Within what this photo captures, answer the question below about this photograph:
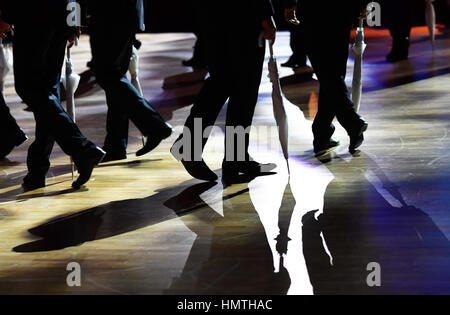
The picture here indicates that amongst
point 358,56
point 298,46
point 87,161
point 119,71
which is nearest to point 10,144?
point 119,71

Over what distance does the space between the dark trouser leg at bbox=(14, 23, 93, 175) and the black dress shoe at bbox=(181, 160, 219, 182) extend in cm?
50

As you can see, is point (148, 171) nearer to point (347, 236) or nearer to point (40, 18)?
point (40, 18)

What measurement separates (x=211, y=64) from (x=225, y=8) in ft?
0.98

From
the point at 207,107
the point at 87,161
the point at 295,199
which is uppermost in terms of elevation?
the point at 207,107

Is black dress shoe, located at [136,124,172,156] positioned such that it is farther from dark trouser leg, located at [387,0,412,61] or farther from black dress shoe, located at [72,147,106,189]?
dark trouser leg, located at [387,0,412,61]

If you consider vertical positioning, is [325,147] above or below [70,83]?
below

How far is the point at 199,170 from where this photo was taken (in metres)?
4.60

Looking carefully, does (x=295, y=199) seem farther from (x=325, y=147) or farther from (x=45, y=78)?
(x=45, y=78)

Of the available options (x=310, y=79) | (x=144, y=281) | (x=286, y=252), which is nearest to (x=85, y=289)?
(x=144, y=281)

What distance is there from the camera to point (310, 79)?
772 centimetres

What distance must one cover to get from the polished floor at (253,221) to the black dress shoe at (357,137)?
6cm

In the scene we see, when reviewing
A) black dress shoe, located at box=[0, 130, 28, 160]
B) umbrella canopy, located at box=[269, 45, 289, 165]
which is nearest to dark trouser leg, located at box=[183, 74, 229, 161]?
umbrella canopy, located at box=[269, 45, 289, 165]

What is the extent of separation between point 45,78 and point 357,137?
1700mm

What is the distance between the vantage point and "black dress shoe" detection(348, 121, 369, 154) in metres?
4.93
